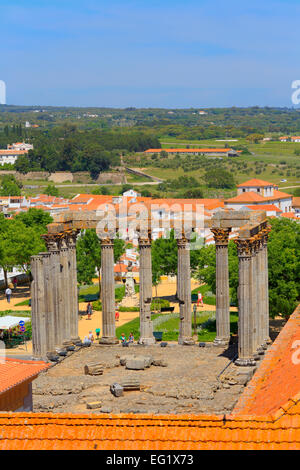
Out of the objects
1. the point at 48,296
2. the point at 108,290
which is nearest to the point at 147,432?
the point at 48,296

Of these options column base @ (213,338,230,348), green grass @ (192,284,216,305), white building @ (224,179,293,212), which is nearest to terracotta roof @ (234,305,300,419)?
column base @ (213,338,230,348)

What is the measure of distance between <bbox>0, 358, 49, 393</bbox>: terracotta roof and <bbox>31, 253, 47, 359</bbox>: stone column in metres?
4.86

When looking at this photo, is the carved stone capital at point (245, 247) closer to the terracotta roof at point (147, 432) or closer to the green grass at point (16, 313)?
the terracotta roof at point (147, 432)

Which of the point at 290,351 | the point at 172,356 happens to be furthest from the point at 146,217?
the point at 290,351

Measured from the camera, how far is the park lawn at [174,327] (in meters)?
61.3

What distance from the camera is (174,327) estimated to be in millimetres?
66938

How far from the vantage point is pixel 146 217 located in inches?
1815

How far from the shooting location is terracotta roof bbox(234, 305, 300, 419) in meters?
20.5

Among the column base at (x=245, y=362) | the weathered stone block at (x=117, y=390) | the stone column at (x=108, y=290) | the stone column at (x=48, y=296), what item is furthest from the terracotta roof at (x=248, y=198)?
the weathered stone block at (x=117, y=390)

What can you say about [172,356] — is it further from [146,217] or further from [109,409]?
[109,409]

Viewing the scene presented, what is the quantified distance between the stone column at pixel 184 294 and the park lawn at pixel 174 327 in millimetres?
13666

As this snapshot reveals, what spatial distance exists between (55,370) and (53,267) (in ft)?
18.4

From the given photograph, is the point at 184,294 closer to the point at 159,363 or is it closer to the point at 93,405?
the point at 159,363
